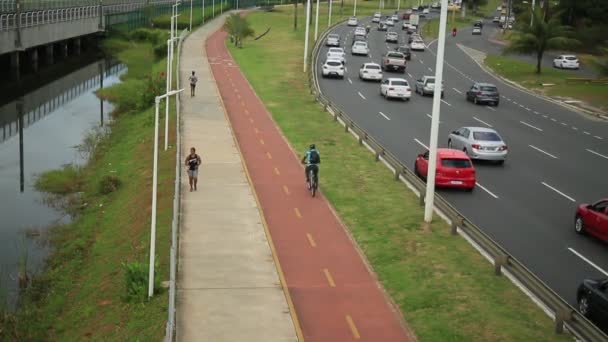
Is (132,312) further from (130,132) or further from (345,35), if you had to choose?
(345,35)

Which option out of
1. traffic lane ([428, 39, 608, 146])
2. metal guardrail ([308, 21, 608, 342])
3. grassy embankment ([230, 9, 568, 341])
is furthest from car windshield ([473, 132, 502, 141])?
traffic lane ([428, 39, 608, 146])

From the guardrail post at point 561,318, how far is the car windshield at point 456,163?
44.3 feet

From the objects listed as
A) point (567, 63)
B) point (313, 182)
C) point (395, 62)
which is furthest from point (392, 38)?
point (313, 182)

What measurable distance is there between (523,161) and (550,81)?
3619 centimetres

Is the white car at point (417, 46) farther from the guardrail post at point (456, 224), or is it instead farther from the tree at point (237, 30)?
the guardrail post at point (456, 224)

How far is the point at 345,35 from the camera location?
357 feet

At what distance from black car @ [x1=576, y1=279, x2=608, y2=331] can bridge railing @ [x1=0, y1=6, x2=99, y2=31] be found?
5505cm

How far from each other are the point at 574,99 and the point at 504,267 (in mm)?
43832

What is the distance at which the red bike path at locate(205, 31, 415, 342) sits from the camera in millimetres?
18328

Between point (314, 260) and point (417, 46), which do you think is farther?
point (417, 46)

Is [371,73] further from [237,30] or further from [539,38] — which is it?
[237,30]

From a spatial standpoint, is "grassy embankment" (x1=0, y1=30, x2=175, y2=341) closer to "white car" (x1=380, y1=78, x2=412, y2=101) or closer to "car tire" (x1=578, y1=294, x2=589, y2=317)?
"car tire" (x1=578, y1=294, x2=589, y2=317)

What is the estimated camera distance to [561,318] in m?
17.8

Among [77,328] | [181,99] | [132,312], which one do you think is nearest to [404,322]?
[132,312]
